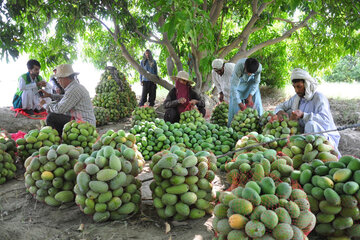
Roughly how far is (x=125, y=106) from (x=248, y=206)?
694 cm

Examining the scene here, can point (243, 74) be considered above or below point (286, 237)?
above

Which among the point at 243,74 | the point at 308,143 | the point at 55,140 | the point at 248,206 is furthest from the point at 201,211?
the point at 243,74

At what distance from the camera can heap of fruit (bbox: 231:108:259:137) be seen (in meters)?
4.12

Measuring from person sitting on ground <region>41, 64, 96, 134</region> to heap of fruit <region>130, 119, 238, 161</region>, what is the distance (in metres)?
0.89

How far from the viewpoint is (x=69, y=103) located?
402 cm

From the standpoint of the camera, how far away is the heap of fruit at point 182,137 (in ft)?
12.1

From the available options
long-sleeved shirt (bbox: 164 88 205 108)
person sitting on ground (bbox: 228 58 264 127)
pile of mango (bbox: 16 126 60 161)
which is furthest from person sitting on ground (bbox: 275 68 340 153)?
pile of mango (bbox: 16 126 60 161)

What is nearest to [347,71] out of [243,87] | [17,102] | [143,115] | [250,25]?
[250,25]

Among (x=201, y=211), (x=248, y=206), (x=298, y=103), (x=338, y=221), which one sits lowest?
(x=201, y=211)

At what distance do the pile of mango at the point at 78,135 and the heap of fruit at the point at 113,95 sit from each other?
150 inches

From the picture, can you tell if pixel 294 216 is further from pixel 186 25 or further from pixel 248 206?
pixel 186 25

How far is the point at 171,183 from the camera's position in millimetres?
2152

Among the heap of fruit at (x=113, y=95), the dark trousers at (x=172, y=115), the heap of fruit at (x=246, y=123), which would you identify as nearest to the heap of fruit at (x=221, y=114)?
the dark trousers at (x=172, y=115)

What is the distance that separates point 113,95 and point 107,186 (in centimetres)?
570
